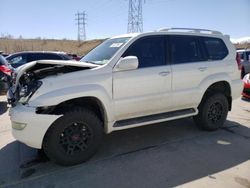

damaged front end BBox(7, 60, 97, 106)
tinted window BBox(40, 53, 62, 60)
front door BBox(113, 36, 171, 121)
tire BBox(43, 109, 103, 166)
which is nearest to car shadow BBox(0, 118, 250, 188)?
tire BBox(43, 109, 103, 166)

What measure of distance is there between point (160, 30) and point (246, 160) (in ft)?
8.41

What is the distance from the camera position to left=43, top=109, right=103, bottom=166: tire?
361 centimetres

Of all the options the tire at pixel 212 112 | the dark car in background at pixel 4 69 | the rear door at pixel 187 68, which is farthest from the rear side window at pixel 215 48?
the dark car in background at pixel 4 69

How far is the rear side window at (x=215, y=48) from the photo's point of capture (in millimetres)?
5149

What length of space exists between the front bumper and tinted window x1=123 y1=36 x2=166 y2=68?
1597 mm

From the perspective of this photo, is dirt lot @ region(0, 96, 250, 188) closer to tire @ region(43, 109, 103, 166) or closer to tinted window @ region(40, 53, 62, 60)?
tire @ region(43, 109, 103, 166)

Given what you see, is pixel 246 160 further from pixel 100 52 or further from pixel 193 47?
pixel 100 52

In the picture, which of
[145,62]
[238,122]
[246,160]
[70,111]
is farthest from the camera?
[238,122]

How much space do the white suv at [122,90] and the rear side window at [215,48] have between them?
2 cm

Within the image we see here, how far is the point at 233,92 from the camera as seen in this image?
5418 millimetres

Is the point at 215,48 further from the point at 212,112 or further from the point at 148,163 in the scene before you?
the point at 148,163

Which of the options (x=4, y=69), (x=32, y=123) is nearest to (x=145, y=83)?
(x=32, y=123)

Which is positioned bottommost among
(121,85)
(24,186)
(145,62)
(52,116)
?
(24,186)

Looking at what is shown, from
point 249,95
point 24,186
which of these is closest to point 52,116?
point 24,186
